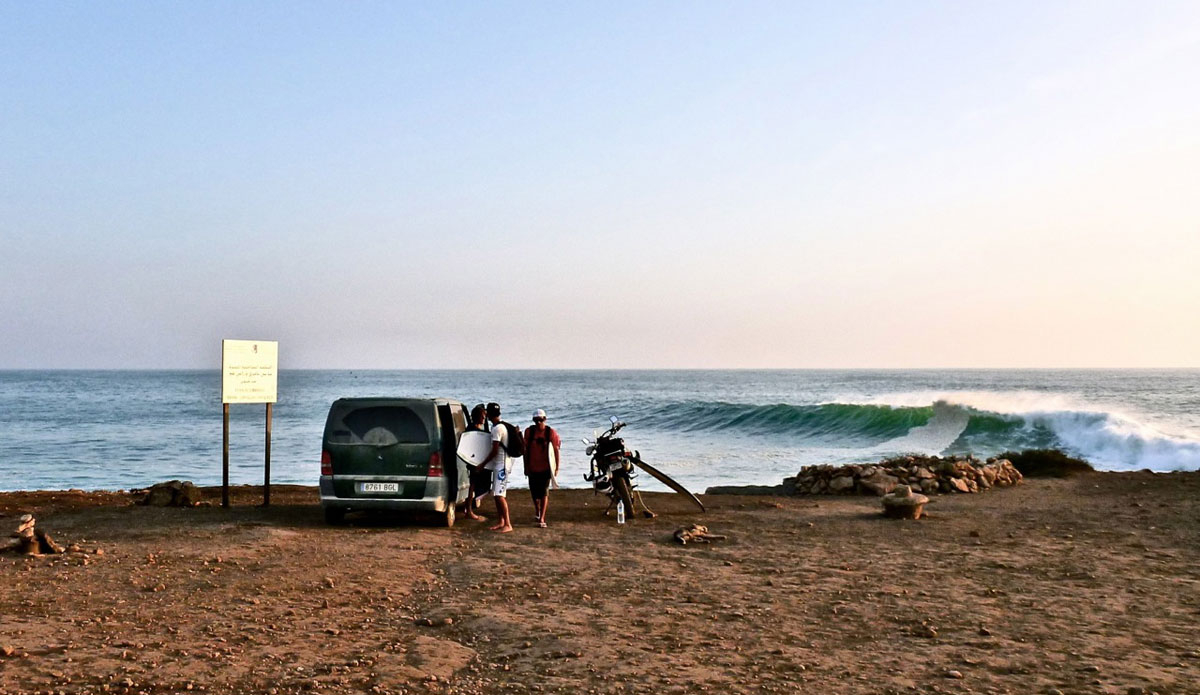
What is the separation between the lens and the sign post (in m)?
14.1

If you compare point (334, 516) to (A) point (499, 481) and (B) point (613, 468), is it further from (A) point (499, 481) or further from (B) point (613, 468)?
(B) point (613, 468)

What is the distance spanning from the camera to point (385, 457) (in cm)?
1217

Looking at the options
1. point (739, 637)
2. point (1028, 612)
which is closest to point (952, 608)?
point (1028, 612)

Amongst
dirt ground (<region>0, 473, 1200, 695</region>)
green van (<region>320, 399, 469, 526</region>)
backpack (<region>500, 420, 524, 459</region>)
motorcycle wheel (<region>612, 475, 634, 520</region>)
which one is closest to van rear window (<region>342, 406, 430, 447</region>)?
green van (<region>320, 399, 469, 526</region>)

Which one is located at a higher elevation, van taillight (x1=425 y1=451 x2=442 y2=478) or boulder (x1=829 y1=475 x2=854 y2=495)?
van taillight (x1=425 y1=451 x2=442 y2=478)

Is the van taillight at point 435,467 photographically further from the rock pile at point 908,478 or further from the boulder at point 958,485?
the boulder at point 958,485

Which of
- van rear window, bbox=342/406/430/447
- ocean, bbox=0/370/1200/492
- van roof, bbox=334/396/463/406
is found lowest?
ocean, bbox=0/370/1200/492

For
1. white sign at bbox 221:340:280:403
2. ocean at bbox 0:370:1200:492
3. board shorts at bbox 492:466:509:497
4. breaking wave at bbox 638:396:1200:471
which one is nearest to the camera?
board shorts at bbox 492:466:509:497

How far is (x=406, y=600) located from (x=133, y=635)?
212 cm

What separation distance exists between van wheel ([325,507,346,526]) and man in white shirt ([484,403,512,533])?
6.72ft

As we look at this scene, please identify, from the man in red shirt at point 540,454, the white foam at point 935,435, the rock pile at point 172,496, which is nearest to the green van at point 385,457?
the man in red shirt at point 540,454

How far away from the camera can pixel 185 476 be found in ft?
77.3

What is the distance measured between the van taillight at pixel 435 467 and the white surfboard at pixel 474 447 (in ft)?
1.13

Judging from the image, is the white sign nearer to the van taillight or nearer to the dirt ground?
the dirt ground
